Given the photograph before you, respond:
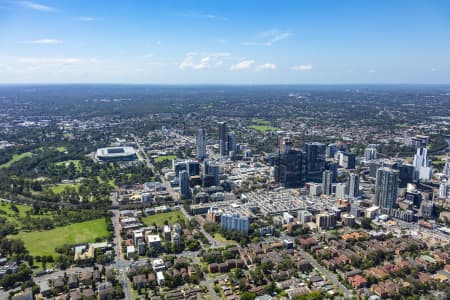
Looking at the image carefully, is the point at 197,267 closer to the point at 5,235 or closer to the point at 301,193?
the point at 5,235

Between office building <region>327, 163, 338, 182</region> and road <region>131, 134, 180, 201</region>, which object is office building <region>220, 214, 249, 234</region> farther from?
office building <region>327, 163, 338, 182</region>

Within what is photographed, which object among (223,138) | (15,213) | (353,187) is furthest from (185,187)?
(223,138)

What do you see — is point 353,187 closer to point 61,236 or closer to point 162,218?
point 162,218

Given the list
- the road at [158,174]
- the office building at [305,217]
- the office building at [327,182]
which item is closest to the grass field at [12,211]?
the road at [158,174]

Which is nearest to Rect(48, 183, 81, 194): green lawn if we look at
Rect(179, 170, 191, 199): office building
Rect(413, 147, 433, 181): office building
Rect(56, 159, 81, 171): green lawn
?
Rect(56, 159, 81, 171): green lawn

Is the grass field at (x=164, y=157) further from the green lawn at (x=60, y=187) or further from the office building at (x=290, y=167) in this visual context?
the office building at (x=290, y=167)
